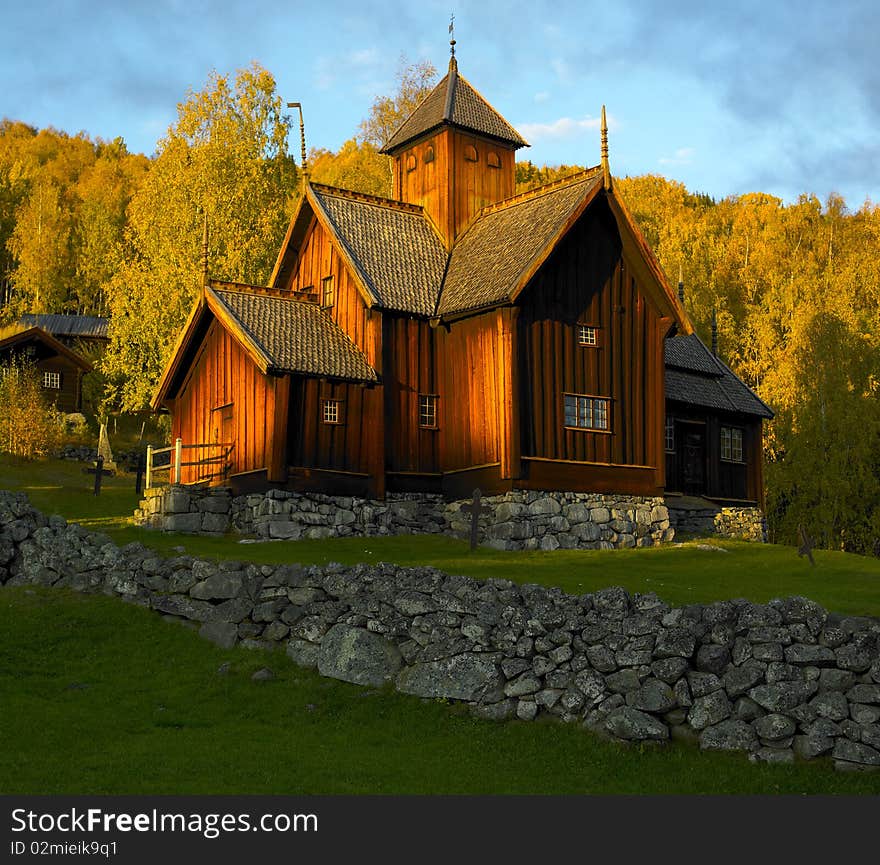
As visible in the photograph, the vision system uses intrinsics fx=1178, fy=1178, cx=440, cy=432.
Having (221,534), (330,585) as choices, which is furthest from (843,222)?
(330,585)

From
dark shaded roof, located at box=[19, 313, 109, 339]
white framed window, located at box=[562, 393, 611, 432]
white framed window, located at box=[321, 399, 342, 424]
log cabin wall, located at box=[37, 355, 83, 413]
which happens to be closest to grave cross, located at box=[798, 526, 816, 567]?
white framed window, located at box=[562, 393, 611, 432]

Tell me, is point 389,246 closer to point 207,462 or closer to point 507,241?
point 507,241

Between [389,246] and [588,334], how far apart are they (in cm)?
645

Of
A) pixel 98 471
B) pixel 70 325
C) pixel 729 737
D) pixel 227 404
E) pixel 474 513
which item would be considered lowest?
pixel 729 737

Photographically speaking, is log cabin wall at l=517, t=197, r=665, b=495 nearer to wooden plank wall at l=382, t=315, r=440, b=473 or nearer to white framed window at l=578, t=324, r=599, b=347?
white framed window at l=578, t=324, r=599, b=347

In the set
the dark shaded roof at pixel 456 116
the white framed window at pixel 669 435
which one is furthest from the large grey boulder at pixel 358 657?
the dark shaded roof at pixel 456 116

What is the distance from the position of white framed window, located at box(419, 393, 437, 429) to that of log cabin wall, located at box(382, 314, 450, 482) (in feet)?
0.23

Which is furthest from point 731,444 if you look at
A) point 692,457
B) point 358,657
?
point 358,657

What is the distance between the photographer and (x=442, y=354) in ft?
107

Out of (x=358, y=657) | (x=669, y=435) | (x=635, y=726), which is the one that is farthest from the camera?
(x=669, y=435)

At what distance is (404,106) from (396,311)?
28.1 m

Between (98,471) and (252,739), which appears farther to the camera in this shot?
(98,471)

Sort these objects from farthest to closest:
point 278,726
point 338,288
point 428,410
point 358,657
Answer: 1. point 338,288
2. point 428,410
3. point 358,657
4. point 278,726

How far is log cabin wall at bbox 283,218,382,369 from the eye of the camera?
31.9m
